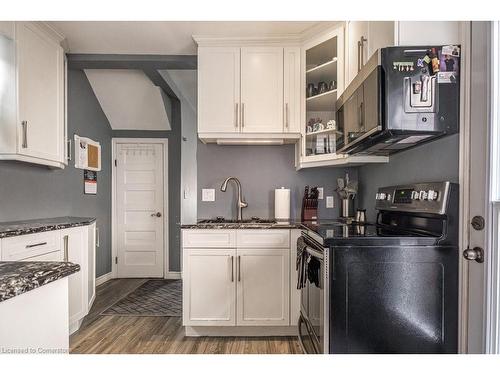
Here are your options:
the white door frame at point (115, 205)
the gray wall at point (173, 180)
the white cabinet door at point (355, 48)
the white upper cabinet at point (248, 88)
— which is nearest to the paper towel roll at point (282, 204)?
the white upper cabinet at point (248, 88)

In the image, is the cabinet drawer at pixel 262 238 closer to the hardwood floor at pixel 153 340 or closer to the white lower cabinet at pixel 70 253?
the hardwood floor at pixel 153 340

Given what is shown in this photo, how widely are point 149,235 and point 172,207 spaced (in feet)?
1.69

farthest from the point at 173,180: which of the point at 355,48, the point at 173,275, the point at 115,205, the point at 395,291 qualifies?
the point at 395,291

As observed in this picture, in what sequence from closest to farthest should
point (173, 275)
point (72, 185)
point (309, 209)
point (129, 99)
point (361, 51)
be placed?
point (361, 51), point (309, 209), point (72, 185), point (129, 99), point (173, 275)

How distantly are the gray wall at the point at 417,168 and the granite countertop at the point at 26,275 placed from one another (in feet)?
5.25

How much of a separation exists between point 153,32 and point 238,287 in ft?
7.05

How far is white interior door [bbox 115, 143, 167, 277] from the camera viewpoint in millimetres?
4203

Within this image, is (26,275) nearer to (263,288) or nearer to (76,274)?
(263,288)

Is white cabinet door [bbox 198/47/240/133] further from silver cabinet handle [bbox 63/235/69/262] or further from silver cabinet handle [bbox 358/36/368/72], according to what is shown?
silver cabinet handle [bbox 63/235/69/262]

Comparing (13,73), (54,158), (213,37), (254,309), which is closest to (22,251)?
(54,158)

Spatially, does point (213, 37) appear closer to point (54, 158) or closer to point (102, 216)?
point (54, 158)

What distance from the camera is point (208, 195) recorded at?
2852 millimetres

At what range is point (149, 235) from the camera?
4219 mm

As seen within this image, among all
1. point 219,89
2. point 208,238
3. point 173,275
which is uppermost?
point 219,89
